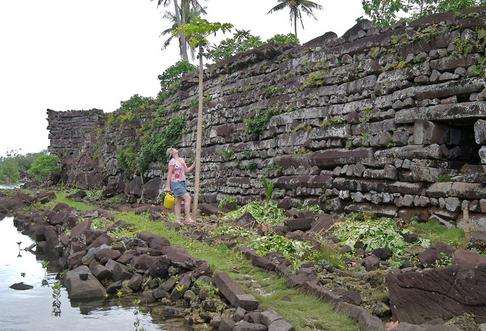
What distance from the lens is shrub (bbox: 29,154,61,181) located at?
102 feet

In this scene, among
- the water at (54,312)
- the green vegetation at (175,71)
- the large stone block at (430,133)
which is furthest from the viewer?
the green vegetation at (175,71)

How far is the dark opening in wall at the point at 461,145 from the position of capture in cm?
890

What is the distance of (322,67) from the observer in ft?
38.5

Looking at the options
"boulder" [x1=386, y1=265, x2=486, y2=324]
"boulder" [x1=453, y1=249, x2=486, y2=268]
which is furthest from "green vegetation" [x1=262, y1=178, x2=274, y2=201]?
"boulder" [x1=386, y1=265, x2=486, y2=324]

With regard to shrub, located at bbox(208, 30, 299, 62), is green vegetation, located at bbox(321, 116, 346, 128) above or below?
below

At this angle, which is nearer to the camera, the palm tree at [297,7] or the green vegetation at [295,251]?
the green vegetation at [295,251]

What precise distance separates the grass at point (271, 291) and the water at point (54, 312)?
1189 mm

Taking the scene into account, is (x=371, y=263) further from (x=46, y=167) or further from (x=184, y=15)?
(x=184, y=15)

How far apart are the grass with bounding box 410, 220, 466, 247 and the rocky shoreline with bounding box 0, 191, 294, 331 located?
11.2ft

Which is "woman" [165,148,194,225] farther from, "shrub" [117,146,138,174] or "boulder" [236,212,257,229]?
"shrub" [117,146,138,174]

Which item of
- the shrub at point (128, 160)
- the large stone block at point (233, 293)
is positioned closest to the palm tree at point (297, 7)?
the shrub at point (128, 160)

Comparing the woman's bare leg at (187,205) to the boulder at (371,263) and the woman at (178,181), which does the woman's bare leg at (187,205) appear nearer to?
the woman at (178,181)

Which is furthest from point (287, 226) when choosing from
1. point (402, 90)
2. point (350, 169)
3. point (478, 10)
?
point (478, 10)

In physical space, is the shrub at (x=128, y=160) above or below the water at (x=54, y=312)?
above
